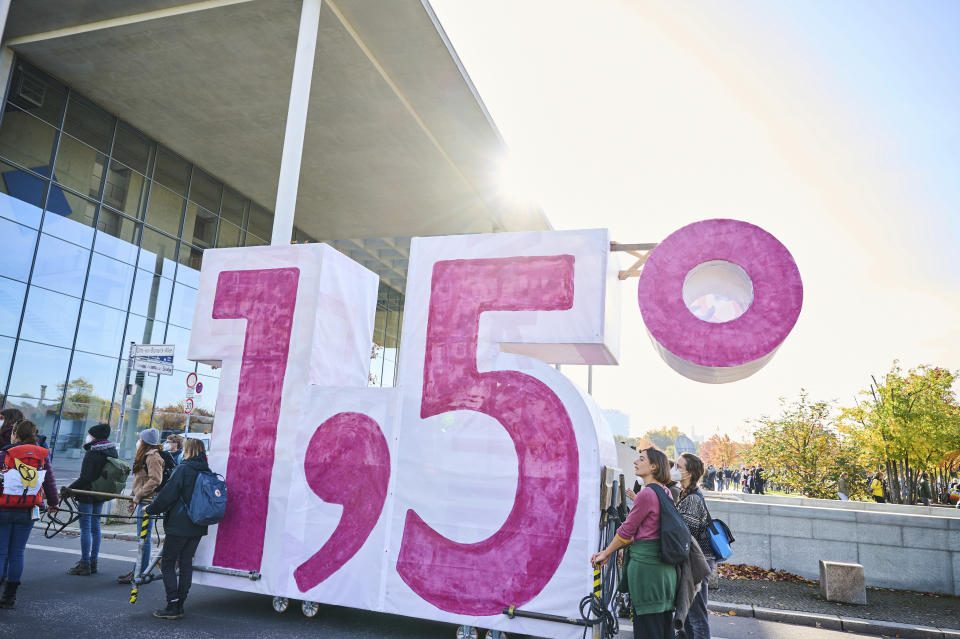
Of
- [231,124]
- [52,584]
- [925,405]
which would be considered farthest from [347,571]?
[925,405]

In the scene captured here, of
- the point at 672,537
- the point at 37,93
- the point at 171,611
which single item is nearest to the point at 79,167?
the point at 37,93

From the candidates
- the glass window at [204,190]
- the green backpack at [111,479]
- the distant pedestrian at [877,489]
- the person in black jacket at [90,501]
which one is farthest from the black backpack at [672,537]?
the glass window at [204,190]

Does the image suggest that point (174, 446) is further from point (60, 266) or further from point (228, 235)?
point (228, 235)

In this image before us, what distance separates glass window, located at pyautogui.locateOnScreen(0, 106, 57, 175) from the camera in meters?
15.6

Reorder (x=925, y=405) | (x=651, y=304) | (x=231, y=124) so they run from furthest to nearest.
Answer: (x=925, y=405), (x=231, y=124), (x=651, y=304)

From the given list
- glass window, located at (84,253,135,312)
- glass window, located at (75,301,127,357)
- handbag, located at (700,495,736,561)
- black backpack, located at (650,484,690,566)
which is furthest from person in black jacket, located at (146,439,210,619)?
glass window, located at (84,253,135,312)

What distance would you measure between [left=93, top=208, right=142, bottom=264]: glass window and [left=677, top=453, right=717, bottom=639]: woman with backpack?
57.2ft

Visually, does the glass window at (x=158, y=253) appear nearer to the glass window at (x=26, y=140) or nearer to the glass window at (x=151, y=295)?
the glass window at (x=151, y=295)

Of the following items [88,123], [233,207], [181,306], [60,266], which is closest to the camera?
[60,266]

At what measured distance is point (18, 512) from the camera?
6.21 meters

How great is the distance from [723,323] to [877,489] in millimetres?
18791

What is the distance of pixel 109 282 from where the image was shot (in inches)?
702

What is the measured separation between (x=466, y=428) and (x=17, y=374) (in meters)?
14.4

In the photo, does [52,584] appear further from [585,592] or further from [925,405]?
[925,405]
